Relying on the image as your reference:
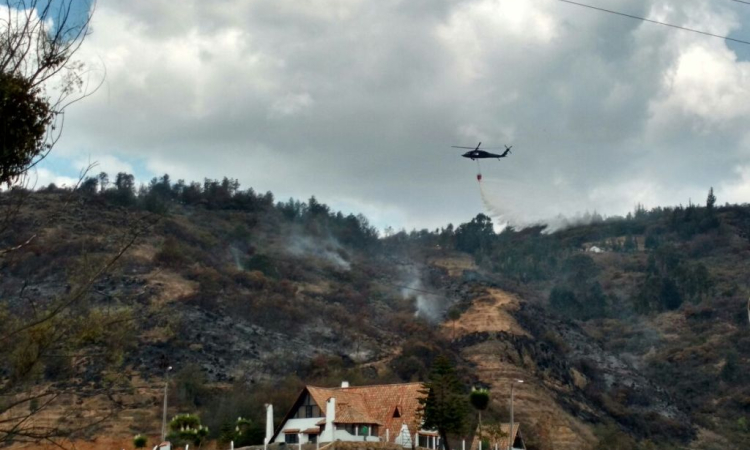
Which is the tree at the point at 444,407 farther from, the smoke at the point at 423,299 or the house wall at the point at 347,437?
the smoke at the point at 423,299

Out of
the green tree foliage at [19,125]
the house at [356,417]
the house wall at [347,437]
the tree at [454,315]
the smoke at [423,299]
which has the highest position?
the smoke at [423,299]

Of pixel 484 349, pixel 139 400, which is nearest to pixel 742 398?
pixel 484 349

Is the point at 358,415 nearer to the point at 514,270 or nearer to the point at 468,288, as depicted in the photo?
the point at 468,288

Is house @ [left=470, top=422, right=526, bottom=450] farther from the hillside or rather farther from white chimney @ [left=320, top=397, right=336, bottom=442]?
the hillside

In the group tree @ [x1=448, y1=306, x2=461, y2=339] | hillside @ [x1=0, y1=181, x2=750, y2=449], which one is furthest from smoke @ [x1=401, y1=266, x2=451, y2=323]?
tree @ [x1=448, y1=306, x2=461, y2=339]

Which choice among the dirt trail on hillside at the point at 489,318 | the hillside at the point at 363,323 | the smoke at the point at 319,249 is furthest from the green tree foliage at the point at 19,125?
the smoke at the point at 319,249

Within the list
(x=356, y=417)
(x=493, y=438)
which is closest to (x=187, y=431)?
(x=356, y=417)
